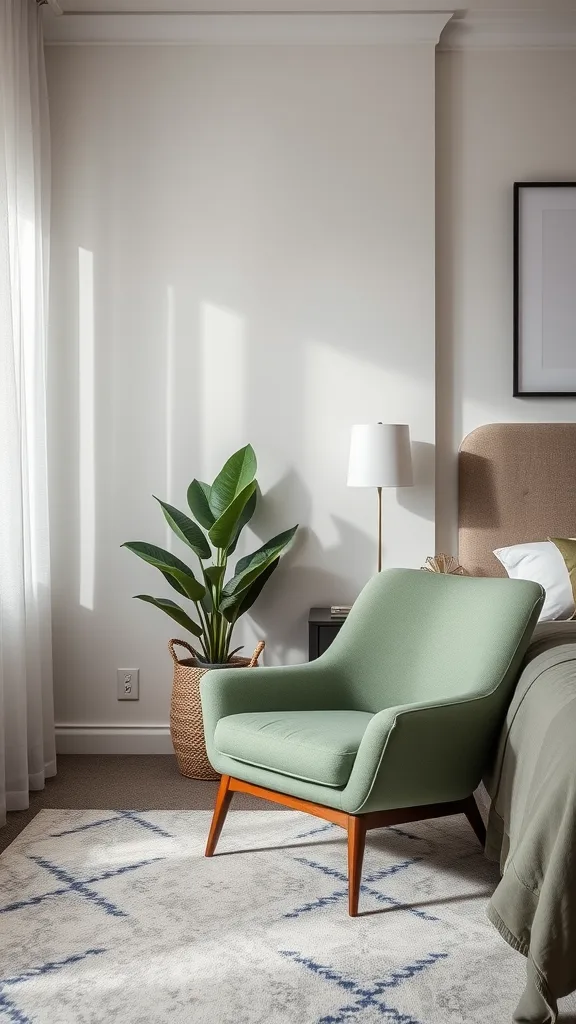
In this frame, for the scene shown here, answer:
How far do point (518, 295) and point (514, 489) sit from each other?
30.0 inches

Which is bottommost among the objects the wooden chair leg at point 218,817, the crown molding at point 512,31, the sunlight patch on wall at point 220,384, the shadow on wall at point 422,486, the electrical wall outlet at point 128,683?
the wooden chair leg at point 218,817

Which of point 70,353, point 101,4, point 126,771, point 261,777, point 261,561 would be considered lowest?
point 126,771

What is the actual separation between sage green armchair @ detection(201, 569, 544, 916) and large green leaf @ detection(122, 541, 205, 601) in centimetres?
65

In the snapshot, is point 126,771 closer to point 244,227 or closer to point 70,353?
point 70,353

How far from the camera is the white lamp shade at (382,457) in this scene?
3305 millimetres

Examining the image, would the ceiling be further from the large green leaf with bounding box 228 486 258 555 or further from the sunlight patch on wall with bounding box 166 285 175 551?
the large green leaf with bounding box 228 486 258 555

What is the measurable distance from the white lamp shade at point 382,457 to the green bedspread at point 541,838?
3.94ft

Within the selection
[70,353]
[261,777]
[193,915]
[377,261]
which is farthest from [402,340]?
[193,915]

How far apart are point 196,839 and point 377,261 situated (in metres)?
2.21

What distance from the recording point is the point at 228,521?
3189 mm

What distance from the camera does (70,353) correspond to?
12.0 ft

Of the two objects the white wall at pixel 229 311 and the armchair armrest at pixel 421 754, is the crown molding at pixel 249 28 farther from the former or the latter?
the armchair armrest at pixel 421 754

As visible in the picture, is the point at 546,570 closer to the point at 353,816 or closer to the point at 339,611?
the point at 339,611

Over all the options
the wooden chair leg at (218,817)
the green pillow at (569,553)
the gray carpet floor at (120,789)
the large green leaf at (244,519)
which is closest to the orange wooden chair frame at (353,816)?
the wooden chair leg at (218,817)
